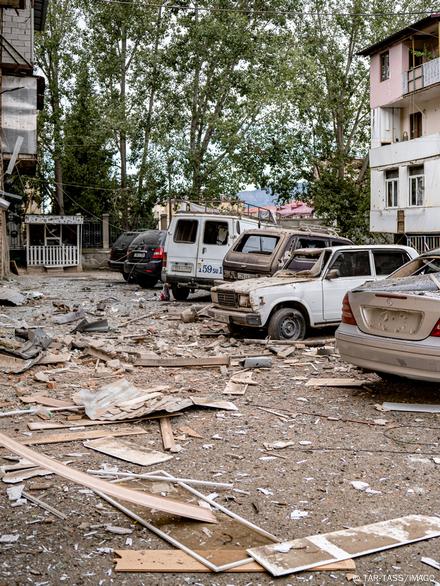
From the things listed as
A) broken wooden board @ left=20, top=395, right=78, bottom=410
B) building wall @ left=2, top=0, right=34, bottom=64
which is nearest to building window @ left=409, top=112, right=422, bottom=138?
building wall @ left=2, top=0, right=34, bottom=64

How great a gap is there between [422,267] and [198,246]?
9623 mm

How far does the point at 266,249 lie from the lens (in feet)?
45.2

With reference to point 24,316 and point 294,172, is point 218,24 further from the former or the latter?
point 24,316

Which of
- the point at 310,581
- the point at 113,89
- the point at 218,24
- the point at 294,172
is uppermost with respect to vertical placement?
the point at 218,24

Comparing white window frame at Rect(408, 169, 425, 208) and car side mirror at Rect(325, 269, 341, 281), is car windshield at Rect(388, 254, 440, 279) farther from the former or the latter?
white window frame at Rect(408, 169, 425, 208)

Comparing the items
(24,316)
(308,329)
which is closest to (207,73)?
(24,316)

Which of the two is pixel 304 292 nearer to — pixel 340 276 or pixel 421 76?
pixel 340 276

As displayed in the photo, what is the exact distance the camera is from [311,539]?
3.89m

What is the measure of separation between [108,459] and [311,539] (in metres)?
2.06

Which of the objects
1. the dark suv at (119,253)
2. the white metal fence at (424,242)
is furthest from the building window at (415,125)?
the dark suv at (119,253)

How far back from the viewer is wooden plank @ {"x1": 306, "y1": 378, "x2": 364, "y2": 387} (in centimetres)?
810

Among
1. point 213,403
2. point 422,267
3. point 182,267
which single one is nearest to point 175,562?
point 213,403

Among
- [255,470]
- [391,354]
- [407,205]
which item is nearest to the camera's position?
[255,470]

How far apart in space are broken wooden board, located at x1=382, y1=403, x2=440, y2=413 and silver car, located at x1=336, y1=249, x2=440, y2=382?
0.36 m
